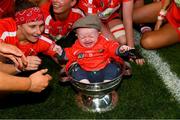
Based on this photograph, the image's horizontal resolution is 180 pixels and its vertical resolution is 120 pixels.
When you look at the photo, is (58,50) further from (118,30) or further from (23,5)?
(118,30)

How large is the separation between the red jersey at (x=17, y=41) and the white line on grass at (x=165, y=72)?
0.91 meters

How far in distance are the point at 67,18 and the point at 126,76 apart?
0.77 metres

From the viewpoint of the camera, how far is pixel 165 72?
3510 mm

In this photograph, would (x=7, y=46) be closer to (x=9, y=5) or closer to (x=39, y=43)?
(x=39, y=43)

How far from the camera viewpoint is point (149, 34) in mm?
3893

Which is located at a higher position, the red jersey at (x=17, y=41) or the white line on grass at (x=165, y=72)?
the red jersey at (x=17, y=41)

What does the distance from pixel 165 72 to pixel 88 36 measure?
2.67ft

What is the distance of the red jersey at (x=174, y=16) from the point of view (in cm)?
380

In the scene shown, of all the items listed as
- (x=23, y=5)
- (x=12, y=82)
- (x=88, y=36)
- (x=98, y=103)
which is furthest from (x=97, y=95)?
(x=23, y=5)

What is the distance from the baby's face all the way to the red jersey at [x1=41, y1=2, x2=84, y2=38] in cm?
61

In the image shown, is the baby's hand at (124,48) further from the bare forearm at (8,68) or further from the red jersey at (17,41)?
the bare forearm at (8,68)

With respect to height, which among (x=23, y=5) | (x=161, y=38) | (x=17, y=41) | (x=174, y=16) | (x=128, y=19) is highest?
(x=23, y=5)

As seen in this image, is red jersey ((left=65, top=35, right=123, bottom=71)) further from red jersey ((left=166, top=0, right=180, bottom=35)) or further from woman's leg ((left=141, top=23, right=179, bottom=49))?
red jersey ((left=166, top=0, right=180, bottom=35))

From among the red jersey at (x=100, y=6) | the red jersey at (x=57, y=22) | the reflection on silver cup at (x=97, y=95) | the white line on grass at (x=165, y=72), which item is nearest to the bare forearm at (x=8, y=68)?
the reflection on silver cup at (x=97, y=95)
